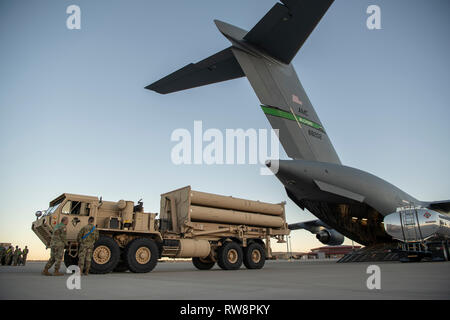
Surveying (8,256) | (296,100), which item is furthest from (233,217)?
(8,256)

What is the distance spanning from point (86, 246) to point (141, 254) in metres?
1.81

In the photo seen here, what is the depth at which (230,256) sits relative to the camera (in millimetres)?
11367

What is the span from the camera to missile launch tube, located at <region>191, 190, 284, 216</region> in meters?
10.8

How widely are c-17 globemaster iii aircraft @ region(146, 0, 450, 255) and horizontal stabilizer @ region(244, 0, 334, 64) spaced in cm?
3

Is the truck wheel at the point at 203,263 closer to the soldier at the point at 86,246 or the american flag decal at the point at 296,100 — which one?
the soldier at the point at 86,246

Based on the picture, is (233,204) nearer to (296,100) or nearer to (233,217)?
(233,217)

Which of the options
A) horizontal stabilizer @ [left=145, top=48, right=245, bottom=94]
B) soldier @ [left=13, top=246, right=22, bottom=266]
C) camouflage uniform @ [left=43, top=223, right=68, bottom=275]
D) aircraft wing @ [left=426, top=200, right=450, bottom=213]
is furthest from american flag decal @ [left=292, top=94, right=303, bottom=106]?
soldier @ [left=13, top=246, right=22, bottom=266]

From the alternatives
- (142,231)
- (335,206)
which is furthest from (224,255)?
(335,206)

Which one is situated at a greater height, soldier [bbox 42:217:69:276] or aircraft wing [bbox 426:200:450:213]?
aircraft wing [bbox 426:200:450:213]

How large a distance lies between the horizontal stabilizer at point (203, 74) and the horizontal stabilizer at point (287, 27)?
53.1 inches

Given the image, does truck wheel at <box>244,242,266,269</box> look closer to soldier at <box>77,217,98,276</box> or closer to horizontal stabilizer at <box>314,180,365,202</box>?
horizontal stabilizer at <box>314,180,365,202</box>
